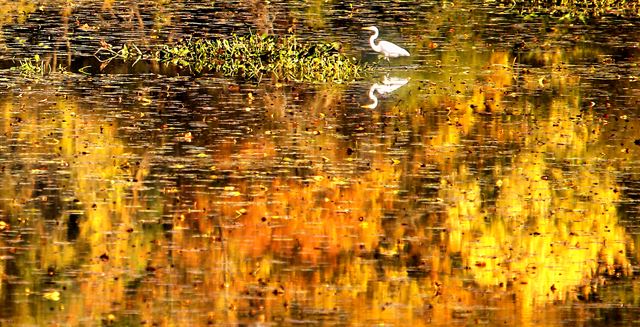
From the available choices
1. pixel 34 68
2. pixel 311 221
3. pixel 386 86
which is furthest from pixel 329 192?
pixel 34 68

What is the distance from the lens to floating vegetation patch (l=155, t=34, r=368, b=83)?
62.7ft

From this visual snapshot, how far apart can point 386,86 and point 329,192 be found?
6.13 m

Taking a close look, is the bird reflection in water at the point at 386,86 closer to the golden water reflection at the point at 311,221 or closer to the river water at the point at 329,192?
the river water at the point at 329,192

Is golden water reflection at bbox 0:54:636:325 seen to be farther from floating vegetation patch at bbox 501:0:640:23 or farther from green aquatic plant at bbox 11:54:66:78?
floating vegetation patch at bbox 501:0:640:23

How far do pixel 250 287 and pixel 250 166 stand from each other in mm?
3908

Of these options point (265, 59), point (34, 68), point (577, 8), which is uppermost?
point (577, 8)

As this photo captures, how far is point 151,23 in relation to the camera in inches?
973

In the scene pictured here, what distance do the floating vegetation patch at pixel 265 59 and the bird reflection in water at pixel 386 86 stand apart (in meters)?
0.55

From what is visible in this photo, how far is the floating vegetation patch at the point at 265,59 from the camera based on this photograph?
19109mm

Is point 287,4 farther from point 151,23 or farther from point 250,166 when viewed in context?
point 250,166

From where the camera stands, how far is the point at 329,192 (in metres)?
12.1

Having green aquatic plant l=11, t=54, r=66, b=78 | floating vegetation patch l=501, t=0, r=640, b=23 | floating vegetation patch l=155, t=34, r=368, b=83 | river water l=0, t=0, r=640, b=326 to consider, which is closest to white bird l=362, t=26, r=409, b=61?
river water l=0, t=0, r=640, b=326

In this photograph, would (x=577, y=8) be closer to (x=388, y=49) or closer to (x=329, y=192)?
(x=388, y=49)

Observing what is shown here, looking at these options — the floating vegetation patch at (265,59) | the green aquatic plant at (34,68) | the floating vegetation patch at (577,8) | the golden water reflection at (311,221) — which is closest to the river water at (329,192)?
the golden water reflection at (311,221)
